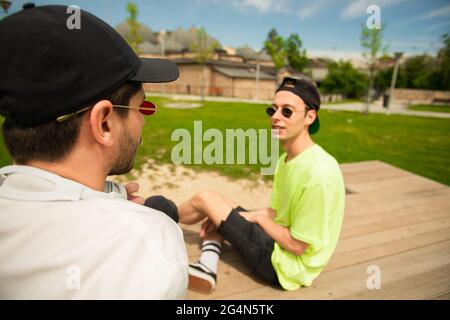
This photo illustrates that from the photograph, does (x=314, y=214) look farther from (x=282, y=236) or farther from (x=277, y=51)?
(x=277, y=51)

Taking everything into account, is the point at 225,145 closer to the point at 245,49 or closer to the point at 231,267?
the point at 231,267

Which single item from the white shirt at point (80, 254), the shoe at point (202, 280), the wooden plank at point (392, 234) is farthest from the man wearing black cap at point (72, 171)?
the wooden plank at point (392, 234)

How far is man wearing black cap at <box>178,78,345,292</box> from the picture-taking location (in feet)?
6.57

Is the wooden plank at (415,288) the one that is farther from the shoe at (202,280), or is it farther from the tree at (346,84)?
the tree at (346,84)

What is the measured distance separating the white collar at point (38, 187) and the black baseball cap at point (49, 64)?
6.4 inches

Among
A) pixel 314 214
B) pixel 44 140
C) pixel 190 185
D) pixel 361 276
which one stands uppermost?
pixel 44 140

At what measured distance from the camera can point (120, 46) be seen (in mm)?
942

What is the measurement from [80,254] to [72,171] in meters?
0.33

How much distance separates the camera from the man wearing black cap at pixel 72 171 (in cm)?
68

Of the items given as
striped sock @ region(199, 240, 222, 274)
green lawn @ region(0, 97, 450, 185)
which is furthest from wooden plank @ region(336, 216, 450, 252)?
green lawn @ region(0, 97, 450, 185)

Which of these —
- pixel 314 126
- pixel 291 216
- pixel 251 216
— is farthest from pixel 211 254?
pixel 314 126

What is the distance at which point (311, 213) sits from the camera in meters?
1.97
